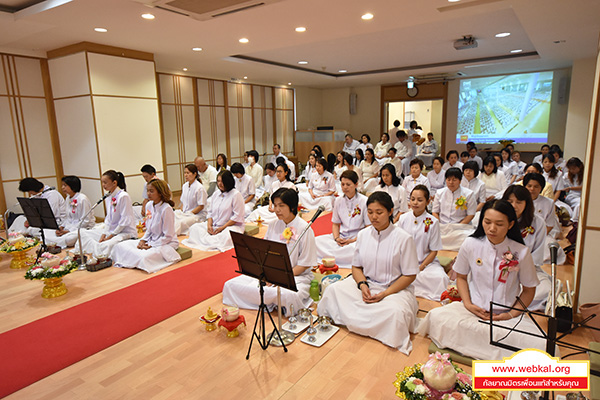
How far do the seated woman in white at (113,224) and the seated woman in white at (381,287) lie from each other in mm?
3520

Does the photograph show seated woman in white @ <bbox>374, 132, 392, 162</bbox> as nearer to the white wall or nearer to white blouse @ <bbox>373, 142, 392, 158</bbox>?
white blouse @ <bbox>373, 142, 392, 158</bbox>

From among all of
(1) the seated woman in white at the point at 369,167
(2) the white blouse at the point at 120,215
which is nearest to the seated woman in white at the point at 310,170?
(1) the seated woman in white at the point at 369,167

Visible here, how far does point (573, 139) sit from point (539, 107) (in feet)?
8.10

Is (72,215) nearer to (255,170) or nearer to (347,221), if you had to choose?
(347,221)

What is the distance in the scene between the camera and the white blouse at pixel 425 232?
4.05 m

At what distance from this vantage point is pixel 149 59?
7.38 m

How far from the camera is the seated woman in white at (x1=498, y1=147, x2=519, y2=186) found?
29.1 ft

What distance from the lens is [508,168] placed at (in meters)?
8.95

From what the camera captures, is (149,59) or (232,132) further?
(232,132)

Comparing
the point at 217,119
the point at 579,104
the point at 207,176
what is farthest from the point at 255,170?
the point at 579,104

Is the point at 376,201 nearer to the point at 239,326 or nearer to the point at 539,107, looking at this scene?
the point at 239,326

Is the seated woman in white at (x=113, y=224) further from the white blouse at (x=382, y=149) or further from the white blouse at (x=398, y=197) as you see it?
the white blouse at (x=382, y=149)

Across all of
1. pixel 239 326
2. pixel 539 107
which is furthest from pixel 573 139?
pixel 239 326

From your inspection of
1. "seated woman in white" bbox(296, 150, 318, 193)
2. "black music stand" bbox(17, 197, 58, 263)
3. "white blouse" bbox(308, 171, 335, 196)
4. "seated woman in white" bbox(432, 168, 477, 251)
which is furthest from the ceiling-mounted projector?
"black music stand" bbox(17, 197, 58, 263)
